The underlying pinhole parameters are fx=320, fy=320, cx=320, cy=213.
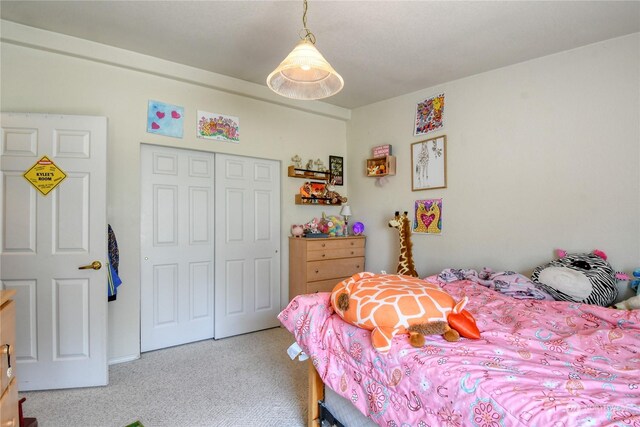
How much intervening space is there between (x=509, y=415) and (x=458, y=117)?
2.80 m

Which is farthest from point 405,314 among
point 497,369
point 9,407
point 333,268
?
point 333,268

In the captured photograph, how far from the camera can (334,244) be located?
11.8ft

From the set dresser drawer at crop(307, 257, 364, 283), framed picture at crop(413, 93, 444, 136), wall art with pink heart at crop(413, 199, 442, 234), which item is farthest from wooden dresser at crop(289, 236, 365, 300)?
framed picture at crop(413, 93, 444, 136)

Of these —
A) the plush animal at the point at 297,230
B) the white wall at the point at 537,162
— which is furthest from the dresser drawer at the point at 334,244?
the white wall at the point at 537,162

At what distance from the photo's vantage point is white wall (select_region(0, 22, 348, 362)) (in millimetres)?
2389

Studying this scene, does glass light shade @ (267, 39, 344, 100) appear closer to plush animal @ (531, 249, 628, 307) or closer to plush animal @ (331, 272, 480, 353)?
plush animal @ (331, 272, 480, 353)

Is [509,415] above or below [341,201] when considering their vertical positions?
below

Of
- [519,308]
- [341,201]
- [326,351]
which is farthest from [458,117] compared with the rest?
[326,351]

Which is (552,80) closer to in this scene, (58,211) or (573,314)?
(573,314)

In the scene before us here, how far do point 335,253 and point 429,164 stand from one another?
139cm

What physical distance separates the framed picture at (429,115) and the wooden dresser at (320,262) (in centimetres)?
141

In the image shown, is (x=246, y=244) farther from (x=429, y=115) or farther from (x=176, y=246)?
(x=429, y=115)

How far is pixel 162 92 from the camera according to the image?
9.51 ft

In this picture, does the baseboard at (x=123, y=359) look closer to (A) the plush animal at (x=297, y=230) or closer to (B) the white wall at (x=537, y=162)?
(A) the plush animal at (x=297, y=230)
